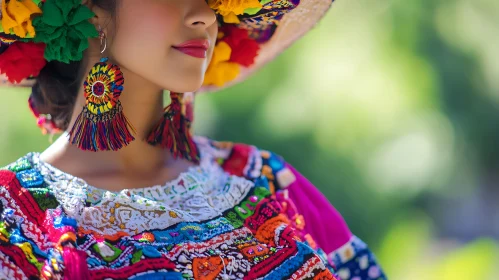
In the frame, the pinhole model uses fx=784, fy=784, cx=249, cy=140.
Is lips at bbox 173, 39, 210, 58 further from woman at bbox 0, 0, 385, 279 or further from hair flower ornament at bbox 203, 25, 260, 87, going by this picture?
hair flower ornament at bbox 203, 25, 260, 87

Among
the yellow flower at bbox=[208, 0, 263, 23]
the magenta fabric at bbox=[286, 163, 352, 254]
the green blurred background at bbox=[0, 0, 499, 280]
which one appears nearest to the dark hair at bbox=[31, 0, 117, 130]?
the yellow flower at bbox=[208, 0, 263, 23]

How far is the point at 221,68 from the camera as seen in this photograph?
7.07 ft

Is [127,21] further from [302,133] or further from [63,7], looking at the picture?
[302,133]

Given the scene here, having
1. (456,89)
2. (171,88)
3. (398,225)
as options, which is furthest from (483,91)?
(171,88)

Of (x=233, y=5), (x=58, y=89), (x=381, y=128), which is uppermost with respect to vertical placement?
(x=233, y=5)

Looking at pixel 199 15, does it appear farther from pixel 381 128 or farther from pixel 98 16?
pixel 381 128

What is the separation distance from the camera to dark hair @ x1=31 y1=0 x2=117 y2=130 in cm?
192

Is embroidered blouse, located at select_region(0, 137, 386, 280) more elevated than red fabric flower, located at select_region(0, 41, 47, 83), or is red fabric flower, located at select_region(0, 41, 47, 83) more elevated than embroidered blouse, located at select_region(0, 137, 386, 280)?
red fabric flower, located at select_region(0, 41, 47, 83)

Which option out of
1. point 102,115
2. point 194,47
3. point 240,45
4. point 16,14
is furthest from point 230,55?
point 16,14

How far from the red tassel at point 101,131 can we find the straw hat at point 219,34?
0.49 ft

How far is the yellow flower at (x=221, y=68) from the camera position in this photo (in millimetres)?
2105

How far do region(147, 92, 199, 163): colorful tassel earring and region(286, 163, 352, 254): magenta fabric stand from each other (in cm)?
29

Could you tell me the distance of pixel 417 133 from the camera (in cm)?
521

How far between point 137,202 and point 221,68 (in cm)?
53
